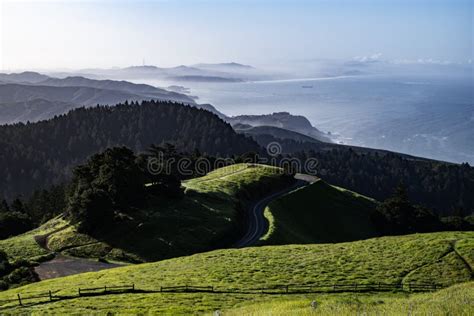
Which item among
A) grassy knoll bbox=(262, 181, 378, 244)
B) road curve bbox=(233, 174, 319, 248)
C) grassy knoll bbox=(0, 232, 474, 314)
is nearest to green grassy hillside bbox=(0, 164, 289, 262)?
road curve bbox=(233, 174, 319, 248)

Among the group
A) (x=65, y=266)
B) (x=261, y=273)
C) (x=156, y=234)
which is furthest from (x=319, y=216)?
(x=65, y=266)

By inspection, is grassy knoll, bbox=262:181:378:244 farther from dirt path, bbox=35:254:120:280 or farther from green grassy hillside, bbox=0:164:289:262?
dirt path, bbox=35:254:120:280

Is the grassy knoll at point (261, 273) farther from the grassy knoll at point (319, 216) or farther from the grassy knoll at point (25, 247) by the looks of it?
the grassy knoll at point (319, 216)

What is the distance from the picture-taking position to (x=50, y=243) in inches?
2243

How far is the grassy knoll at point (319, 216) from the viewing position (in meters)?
70.9

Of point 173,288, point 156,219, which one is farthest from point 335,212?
point 173,288

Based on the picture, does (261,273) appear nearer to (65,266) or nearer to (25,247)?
(65,266)

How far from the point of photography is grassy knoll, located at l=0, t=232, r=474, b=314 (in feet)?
99.9

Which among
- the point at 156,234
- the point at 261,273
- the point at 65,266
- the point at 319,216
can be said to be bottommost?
the point at 319,216

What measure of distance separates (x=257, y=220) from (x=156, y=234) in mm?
21920

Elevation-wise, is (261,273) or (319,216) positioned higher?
(261,273)

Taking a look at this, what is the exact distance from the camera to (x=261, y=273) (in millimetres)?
38688

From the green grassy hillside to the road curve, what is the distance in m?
2.24

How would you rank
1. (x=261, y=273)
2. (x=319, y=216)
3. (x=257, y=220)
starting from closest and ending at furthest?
(x=261, y=273), (x=257, y=220), (x=319, y=216)
